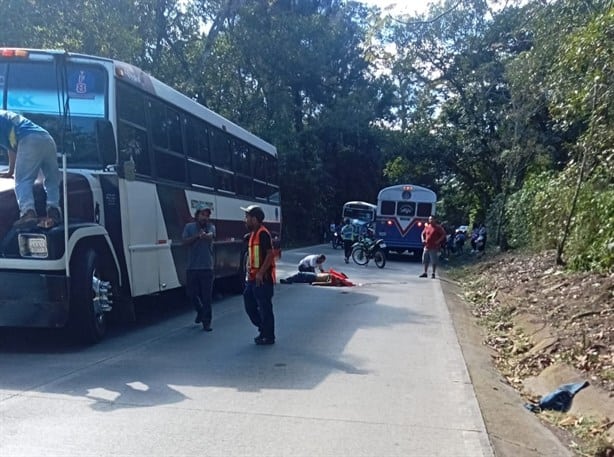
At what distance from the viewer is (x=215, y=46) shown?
3450cm

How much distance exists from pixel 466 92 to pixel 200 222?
2422cm

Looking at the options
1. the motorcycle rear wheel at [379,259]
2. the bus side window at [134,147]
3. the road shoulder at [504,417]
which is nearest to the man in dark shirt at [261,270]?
the bus side window at [134,147]

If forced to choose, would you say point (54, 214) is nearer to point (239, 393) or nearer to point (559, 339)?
point (239, 393)

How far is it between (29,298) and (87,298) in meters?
0.75

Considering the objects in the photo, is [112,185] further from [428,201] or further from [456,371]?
[428,201]

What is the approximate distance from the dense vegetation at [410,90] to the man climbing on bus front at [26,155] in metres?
4.26

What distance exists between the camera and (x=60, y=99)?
968cm

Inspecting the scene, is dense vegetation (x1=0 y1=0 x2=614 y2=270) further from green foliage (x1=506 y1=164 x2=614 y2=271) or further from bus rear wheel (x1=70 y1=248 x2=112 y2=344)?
bus rear wheel (x1=70 y1=248 x2=112 y2=344)

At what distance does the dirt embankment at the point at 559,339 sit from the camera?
284 inches

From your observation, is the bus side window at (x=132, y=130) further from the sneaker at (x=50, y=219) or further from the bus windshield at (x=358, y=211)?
the bus windshield at (x=358, y=211)

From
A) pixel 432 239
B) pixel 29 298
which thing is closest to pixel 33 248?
pixel 29 298

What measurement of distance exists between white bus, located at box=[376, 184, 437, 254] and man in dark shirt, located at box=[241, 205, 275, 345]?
21.9m

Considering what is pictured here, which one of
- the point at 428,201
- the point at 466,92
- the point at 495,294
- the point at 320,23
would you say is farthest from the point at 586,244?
the point at 320,23

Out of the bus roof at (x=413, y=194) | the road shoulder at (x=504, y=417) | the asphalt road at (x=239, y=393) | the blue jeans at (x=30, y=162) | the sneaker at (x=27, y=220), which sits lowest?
the road shoulder at (x=504, y=417)
